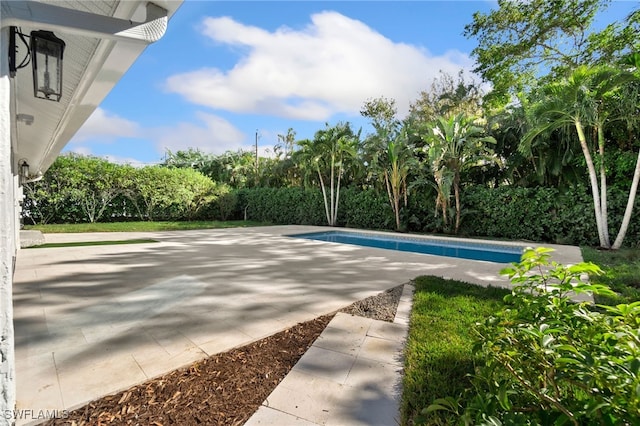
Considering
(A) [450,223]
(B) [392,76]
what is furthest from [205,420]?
(B) [392,76]

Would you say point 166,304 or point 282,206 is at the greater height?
point 282,206

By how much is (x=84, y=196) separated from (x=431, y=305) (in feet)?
53.7

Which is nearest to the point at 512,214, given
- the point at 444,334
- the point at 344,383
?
the point at 444,334

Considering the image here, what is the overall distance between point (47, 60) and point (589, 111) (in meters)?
10.6

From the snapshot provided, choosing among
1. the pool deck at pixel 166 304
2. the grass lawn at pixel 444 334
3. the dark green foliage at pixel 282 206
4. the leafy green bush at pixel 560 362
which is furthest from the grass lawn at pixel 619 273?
the dark green foliage at pixel 282 206

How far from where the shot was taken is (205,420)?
1.91 m

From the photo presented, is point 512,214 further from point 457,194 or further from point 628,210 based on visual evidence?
point 628,210

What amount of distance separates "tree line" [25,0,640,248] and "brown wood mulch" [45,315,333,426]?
9109mm

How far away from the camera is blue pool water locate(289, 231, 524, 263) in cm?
858

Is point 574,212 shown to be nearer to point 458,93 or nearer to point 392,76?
point 458,93

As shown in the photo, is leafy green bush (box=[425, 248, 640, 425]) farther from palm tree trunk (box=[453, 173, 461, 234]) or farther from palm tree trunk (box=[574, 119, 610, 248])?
palm tree trunk (box=[453, 173, 461, 234])

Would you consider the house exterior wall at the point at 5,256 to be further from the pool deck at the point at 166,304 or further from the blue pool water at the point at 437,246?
the blue pool water at the point at 437,246

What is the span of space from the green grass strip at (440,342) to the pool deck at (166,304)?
0.16m

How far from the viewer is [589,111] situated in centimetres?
772
